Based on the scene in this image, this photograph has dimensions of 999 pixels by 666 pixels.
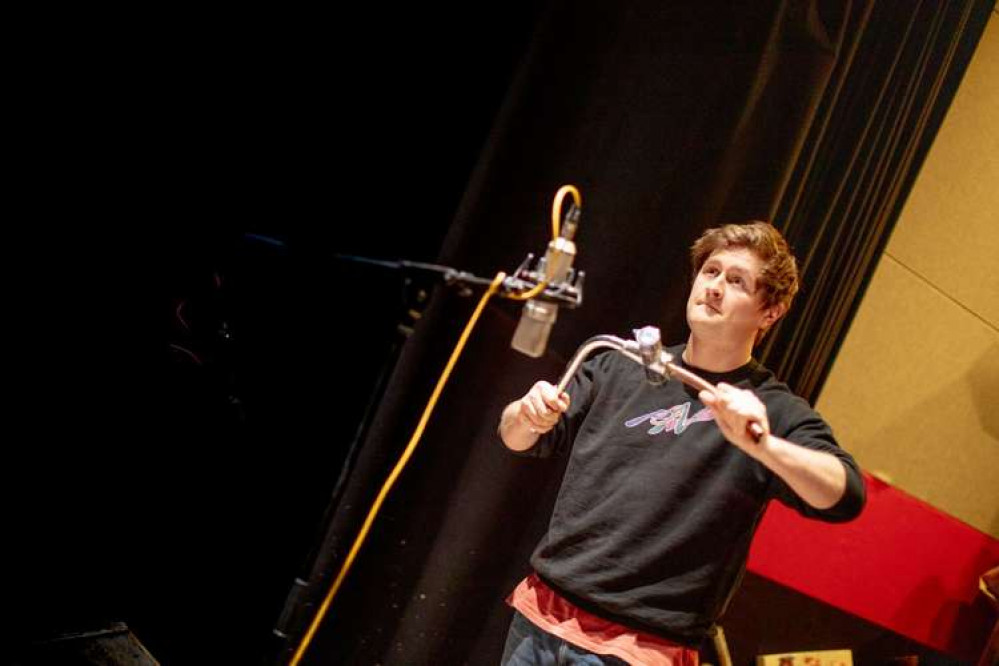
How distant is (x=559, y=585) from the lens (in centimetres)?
149

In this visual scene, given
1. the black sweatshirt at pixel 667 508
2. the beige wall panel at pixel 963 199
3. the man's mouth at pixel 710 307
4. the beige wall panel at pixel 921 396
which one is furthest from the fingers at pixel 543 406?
the beige wall panel at pixel 963 199

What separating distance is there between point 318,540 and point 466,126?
1.10m

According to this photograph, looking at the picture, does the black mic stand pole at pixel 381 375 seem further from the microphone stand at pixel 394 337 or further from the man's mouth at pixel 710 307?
the man's mouth at pixel 710 307

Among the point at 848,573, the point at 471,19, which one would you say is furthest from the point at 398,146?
the point at 848,573

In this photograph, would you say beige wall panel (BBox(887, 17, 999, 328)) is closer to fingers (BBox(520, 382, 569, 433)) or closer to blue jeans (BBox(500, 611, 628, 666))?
fingers (BBox(520, 382, 569, 433))

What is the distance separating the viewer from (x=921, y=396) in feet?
8.94

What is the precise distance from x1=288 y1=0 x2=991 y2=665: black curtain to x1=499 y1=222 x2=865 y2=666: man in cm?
32

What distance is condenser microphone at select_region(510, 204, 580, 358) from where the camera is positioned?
1189mm

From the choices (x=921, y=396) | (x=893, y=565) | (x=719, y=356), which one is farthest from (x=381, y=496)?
(x=921, y=396)

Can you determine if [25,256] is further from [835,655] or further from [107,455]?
[835,655]

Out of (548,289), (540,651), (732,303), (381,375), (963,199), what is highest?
(963,199)

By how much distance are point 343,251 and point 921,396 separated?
7.80 ft

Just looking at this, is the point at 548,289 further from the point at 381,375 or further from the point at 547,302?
the point at 381,375

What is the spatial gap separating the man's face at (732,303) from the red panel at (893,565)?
918 mm
